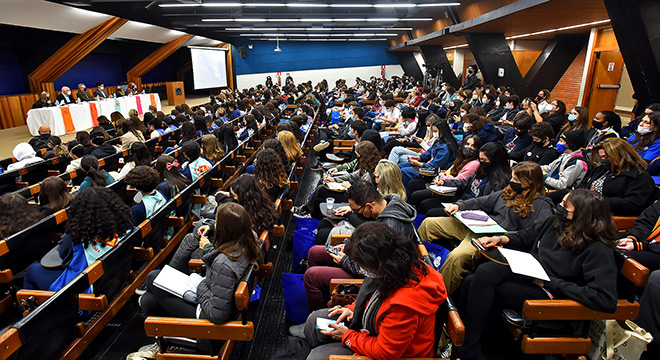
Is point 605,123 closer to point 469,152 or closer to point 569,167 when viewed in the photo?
point 569,167

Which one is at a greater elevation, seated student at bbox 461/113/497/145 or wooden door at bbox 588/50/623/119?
wooden door at bbox 588/50/623/119

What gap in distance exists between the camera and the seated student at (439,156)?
465 cm

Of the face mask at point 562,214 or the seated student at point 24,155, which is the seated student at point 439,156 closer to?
the face mask at point 562,214

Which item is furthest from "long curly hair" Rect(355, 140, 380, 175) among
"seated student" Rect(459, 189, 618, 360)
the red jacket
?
the red jacket

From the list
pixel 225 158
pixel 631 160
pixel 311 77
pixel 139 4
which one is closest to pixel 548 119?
pixel 631 160

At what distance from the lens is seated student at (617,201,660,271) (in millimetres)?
2500

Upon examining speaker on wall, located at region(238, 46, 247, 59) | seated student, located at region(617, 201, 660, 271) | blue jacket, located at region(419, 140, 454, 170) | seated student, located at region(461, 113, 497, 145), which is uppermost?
speaker on wall, located at region(238, 46, 247, 59)

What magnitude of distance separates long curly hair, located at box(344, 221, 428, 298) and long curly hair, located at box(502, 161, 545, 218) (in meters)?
1.43

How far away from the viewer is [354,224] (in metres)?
2.69

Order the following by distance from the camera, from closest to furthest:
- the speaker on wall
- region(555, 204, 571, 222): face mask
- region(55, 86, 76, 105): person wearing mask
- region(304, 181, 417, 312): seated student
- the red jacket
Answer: the red jacket
region(555, 204, 571, 222): face mask
region(304, 181, 417, 312): seated student
region(55, 86, 76, 105): person wearing mask
the speaker on wall

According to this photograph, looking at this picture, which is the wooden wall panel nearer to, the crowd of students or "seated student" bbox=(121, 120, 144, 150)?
the crowd of students

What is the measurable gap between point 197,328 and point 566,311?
6.42 feet

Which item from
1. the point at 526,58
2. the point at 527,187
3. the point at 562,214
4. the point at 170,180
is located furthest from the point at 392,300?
the point at 526,58

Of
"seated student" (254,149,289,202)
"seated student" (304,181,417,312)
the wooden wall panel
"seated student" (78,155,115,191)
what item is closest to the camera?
"seated student" (304,181,417,312)
